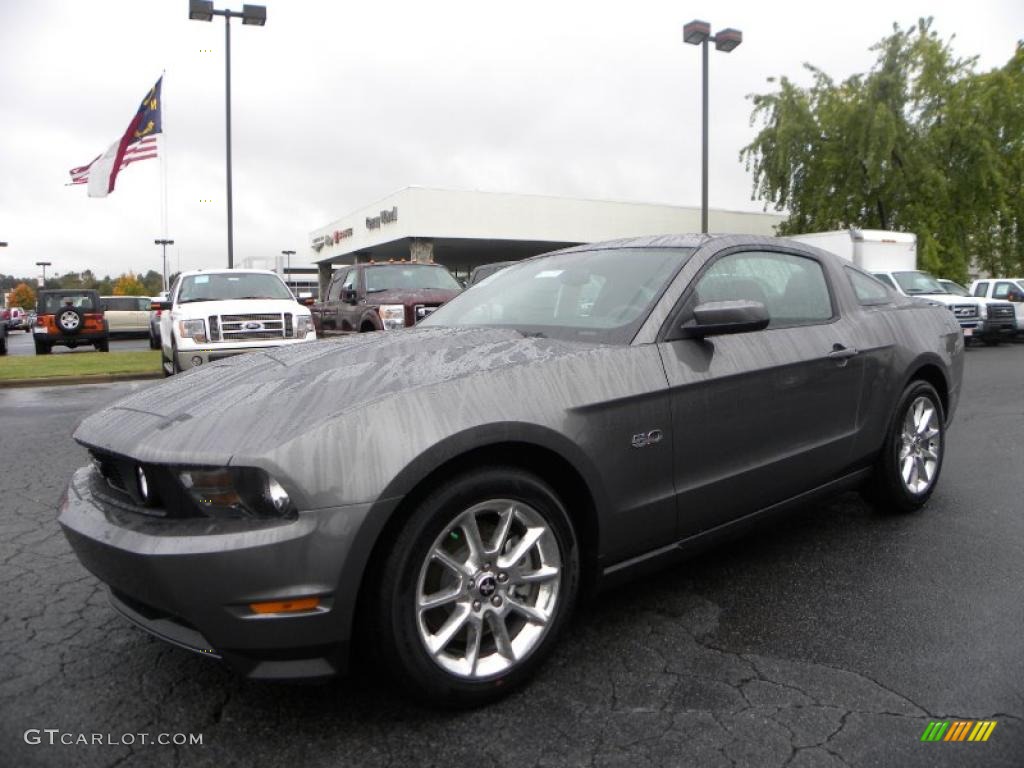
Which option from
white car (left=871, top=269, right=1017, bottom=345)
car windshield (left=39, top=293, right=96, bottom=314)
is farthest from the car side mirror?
car windshield (left=39, top=293, right=96, bottom=314)

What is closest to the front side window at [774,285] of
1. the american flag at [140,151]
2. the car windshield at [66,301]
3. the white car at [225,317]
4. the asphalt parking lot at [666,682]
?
the asphalt parking lot at [666,682]

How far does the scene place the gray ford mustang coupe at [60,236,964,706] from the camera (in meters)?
2.07

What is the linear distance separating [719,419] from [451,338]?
108cm

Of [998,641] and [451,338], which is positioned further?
[451,338]

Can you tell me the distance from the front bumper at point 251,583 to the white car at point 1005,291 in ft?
72.6

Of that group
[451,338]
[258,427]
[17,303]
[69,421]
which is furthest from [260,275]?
[17,303]

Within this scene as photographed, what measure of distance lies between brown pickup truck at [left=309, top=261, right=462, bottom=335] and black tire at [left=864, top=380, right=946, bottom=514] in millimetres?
6998

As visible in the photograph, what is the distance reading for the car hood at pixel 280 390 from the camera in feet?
7.16

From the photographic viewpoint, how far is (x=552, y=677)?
256cm

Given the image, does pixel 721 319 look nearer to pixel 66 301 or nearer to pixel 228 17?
pixel 228 17

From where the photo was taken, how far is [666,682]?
2523 mm

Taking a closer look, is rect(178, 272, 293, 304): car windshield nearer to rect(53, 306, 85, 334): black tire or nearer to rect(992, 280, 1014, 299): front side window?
rect(53, 306, 85, 334): black tire

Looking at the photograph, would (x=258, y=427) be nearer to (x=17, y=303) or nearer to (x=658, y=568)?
(x=658, y=568)

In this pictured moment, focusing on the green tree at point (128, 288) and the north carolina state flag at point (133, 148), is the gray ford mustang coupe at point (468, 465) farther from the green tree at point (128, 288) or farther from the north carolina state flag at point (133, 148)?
the green tree at point (128, 288)
